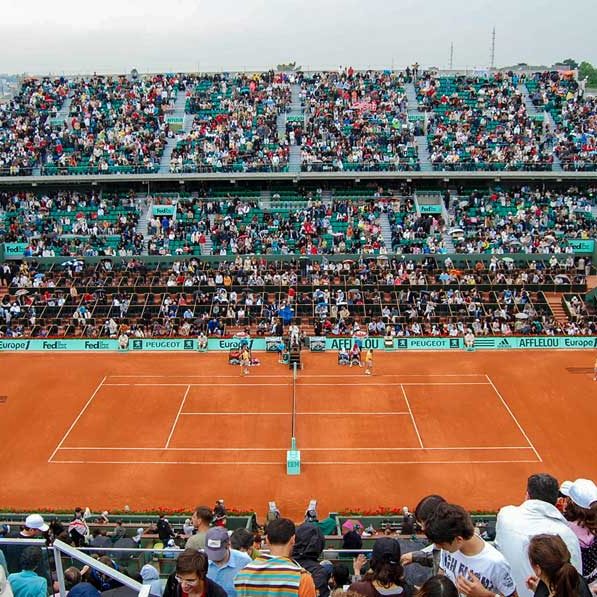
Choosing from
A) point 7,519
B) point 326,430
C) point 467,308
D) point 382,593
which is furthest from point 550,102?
point 382,593

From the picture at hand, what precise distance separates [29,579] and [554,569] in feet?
17.6

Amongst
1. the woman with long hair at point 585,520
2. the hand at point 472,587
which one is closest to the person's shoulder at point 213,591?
the hand at point 472,587

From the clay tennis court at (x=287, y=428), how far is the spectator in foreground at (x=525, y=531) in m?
16.1

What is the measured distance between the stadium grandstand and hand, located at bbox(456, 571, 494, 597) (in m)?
0.07

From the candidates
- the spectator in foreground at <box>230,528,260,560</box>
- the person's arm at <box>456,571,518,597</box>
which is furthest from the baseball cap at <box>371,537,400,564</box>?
the spectator in foreground at <box>230,528,260,560</box>

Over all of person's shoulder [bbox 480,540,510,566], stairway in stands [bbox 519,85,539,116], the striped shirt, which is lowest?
the striped shirt

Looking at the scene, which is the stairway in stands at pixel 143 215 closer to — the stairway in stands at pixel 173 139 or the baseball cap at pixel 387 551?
the stairway in stands at pixel 173 139

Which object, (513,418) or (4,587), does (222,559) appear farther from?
(513,418)

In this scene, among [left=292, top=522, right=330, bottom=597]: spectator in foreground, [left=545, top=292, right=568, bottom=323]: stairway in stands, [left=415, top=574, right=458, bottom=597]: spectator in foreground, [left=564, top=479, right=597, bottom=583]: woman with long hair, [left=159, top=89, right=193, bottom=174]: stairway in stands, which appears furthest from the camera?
[left=159, top=89, right=193, bottom=174]: stairway in stands

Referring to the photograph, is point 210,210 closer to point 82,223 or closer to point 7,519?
point 82,223

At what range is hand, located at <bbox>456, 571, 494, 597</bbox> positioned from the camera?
632cm

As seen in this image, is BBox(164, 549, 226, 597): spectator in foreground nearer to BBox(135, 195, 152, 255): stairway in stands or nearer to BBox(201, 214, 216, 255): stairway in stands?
BBox(201, 214, 216, 255): stairway in stands

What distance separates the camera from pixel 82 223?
48.1 metres

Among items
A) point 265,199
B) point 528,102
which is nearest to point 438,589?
point 265,199
